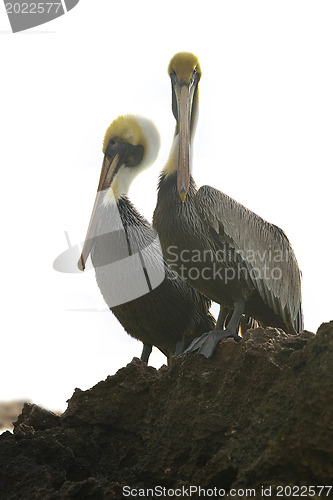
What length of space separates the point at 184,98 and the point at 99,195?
5.45ft

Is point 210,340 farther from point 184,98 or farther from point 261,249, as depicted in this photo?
point 184,98

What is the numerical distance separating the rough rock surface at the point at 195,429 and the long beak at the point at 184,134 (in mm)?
1510

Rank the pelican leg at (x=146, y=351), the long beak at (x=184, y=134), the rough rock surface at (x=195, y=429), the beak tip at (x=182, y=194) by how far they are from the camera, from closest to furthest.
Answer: the rough rock surface at (x=195, y=429)
the beak tip at (x=182, y=194)
the long beak at (x=184, y=134)
the pelican leg at (x=146, y=351)

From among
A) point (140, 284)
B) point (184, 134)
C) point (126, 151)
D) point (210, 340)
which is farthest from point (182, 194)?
point (126, 151)

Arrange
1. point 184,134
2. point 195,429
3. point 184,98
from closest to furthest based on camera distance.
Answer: point 195,429
point 184,134
point 184,98

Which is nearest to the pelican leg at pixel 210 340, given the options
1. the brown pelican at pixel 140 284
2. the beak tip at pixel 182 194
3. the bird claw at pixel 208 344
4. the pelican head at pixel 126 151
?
the bird claw at pixel 208 344

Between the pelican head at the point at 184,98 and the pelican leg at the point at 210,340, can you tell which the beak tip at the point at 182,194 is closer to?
the pelican head at the point at 184,98

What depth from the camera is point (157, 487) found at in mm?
3285

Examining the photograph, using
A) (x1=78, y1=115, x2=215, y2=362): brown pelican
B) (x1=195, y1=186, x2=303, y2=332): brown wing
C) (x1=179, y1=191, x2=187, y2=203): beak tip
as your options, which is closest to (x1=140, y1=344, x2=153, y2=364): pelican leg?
(x1=78, y1=115, x2=215, y2=362): brown pelican

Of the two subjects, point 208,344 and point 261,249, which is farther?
point 261,249

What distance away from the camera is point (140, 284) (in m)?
5.94

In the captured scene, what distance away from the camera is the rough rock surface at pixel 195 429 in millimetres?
2924

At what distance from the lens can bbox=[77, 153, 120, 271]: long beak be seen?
616 centimetres

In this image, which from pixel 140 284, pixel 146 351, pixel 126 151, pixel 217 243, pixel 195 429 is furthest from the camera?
pixel 126 151
